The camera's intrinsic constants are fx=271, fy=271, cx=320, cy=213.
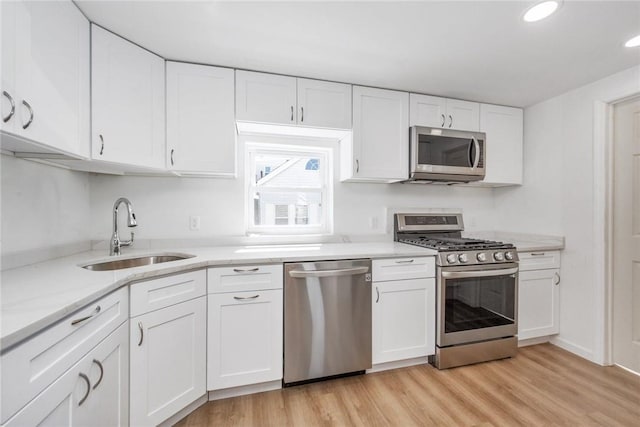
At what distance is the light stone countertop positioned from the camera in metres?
0.77

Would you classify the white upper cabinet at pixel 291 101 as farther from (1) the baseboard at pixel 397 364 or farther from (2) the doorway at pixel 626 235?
(2) the doorway at pixel 626 235

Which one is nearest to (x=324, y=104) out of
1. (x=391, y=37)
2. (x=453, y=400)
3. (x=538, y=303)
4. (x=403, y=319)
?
(x=391, y=37)

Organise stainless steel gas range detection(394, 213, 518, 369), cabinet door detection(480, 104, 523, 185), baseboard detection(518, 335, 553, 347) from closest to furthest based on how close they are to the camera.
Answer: stainless steel gas range detection(394, 213, 518, 369)
baseboard detection(518, 335, 553, 347)
cabinet door detection(480, 104, 523, 185)

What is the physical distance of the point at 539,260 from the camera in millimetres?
2434

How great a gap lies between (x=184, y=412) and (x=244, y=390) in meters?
0.36

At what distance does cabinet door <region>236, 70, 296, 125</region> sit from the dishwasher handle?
1127 mm

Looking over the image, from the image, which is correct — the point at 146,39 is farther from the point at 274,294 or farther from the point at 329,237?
the point at 329,237

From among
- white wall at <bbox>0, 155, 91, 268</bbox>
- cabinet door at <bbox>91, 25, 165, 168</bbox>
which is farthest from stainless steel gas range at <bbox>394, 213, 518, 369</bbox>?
white wall at <bbox>0, 155, 91, 268</bbox>

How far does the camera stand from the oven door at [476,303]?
6.86 ft

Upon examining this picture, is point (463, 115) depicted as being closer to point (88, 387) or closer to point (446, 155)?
point (446, 155)

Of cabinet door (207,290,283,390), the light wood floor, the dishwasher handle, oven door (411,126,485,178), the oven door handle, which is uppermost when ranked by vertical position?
oven door (411,126,485,178)

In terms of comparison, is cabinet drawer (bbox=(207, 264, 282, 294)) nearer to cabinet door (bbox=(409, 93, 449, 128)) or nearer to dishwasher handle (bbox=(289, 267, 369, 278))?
dishwasher handle (bbox=(289, 267, 369, 278))

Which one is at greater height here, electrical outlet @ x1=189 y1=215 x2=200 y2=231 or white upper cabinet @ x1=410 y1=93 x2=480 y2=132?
white upper cabinet @ x1=410 y1=93 x2=480 y2=132

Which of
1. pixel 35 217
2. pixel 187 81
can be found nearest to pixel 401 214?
pixel 187 81
